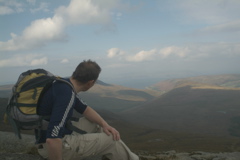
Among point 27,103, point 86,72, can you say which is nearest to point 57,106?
point 27,103

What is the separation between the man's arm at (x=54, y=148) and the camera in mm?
5246

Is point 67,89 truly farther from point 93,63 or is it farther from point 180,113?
point 180,113

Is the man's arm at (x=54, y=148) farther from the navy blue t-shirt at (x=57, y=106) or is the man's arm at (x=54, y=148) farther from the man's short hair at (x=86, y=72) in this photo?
the man's short hair at (x=86, y=72)

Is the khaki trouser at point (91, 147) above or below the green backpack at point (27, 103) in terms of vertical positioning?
below

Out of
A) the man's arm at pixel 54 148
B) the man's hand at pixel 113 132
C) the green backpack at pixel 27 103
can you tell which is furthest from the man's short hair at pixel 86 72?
the man's arm at pixel 54 148

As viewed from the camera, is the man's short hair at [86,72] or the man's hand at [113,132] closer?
the man's short hair at [86,72]

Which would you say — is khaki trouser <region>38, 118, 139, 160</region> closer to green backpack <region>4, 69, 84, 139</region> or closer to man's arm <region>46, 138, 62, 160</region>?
man's arm <region>46, 138, 62, 160</region>

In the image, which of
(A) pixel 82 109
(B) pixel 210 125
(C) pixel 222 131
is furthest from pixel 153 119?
(A) pixel 82 109

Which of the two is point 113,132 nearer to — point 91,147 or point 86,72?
point 91,147

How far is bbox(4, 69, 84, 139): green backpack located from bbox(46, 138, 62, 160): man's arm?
76 centimetres

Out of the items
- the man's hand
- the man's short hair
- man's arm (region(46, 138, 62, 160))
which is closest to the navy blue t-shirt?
man's arm (region(46, 138, 62, 160))

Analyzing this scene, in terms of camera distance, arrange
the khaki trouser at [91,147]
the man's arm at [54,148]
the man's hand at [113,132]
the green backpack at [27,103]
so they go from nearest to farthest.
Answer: the man's arm at [54,148] → the green backpack at [27,103] → the khaki trouser at [91,147] → the man's hand at [113,132]

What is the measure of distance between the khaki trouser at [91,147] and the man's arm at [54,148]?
559 mm

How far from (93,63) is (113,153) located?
Result: 107 inches
